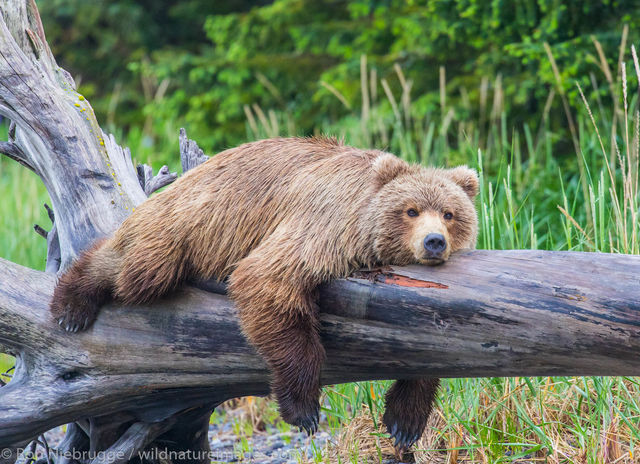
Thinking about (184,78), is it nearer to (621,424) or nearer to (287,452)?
(287,452)

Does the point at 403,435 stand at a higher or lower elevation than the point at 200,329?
lower

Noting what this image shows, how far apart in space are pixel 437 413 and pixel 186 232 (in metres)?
1.86

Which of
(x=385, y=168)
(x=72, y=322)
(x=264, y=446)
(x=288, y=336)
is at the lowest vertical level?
(x=264, y=446)

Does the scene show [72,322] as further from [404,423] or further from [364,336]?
[404,423]

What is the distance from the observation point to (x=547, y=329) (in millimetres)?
2891

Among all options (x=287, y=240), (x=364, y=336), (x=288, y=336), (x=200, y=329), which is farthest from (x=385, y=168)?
(x=200, y=329)

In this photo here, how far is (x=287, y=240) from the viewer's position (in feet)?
10.7

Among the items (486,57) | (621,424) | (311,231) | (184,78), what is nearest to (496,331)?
(311,231)

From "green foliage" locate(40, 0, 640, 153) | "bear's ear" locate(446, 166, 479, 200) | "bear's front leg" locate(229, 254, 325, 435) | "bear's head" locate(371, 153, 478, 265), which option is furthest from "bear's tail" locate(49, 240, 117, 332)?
"green foliage" locate(40, 0, 640, 153)

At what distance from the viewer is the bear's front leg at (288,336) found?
308 cm

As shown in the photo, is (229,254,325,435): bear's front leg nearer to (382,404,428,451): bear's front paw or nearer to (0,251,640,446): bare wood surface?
(0,251,640,446): bare wood surface

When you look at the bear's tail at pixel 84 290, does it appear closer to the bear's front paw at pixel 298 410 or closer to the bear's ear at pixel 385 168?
the bear's front paw at pixel 298 410

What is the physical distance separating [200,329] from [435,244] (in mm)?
1153

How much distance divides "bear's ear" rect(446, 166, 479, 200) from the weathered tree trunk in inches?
20.1
